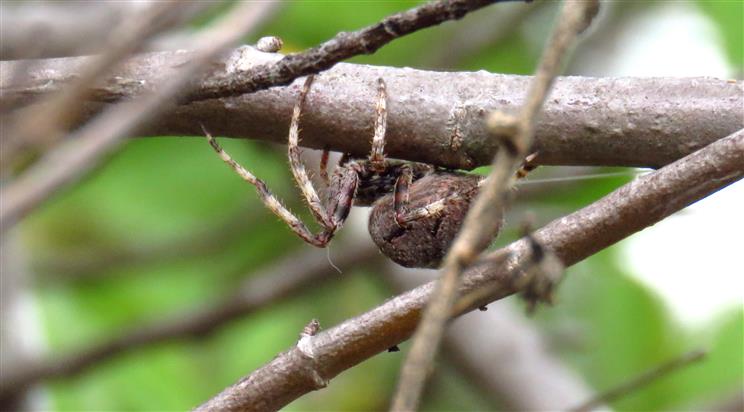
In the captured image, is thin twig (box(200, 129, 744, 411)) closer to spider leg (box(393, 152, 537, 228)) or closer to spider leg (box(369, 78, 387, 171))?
spider leg (box(369, 78, 387, 171))

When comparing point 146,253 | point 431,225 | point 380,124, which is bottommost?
point 380,124

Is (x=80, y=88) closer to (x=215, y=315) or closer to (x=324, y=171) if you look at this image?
(x=324, y=171)

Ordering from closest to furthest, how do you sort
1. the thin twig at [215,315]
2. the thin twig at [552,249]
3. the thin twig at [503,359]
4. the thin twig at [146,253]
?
the thin twig at [552,249]
the thin twig at [215,315]
the thin twig at [503,359]
the thin twig at [146,253]

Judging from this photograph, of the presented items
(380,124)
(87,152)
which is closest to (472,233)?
(87,152)

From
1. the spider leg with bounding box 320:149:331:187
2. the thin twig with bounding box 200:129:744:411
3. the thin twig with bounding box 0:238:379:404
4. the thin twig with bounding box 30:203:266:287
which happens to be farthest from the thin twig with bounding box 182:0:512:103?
the thin twig with bounding box 30:203:266:287

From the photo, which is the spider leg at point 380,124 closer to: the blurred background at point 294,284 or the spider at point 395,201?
the spider at point 395,201

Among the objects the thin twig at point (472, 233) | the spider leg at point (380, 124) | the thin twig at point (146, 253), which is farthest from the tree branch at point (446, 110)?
the thin twig at point (146, 253)
